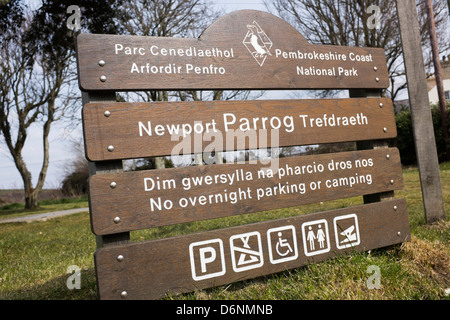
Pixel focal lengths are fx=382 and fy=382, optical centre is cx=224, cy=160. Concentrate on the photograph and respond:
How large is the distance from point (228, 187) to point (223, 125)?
1.45 feet

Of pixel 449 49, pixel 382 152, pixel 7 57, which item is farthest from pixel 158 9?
pixel 449 49

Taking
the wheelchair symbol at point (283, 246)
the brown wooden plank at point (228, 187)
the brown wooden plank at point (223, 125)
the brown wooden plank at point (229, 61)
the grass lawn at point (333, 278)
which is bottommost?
the grass lawn at point (333, 278)

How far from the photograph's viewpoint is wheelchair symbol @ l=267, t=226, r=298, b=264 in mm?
2740

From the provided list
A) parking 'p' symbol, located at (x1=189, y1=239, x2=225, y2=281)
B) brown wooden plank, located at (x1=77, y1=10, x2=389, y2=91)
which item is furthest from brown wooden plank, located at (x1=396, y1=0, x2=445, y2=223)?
parking 'p' symbol, located at (x1=189, y1=239, x2=225, y2=281)

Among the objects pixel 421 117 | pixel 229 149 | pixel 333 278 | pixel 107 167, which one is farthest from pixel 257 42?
pixel 421 117

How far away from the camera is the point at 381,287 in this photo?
8.42 ft

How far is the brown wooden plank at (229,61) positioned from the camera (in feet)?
8.00

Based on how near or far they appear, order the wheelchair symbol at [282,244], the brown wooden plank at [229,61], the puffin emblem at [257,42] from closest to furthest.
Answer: the brown wooden plank at [229,61]
the wheelchair symbol at [282,244]
the puffin emblem at [257,42]

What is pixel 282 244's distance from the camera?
2.78 m

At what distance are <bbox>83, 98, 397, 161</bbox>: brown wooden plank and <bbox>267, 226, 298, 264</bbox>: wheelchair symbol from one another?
2.08 feet

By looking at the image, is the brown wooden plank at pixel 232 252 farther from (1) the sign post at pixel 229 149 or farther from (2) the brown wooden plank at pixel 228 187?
(2) the brown wooden plank at pixel 228 187

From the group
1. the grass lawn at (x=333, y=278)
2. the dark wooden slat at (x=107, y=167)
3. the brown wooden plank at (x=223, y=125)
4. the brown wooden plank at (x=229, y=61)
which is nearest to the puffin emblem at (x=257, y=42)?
the brown wooden plank at (x=229, y=61)
